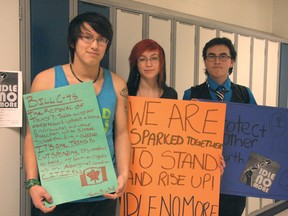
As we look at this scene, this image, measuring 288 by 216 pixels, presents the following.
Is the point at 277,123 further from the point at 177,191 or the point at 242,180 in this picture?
the point at 177,191

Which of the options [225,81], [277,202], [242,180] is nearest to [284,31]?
[277,202]

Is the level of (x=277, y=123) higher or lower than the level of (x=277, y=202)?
higher

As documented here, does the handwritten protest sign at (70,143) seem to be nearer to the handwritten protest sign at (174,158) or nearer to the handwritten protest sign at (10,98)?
the handwritten protest sign at (174,158)

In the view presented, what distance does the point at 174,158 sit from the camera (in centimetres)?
161

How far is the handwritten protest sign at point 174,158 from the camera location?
1584 mm

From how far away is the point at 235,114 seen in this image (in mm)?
1701

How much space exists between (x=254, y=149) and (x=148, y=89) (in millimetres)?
669

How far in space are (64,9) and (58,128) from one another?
808mm

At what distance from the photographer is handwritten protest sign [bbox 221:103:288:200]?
1.71 meters

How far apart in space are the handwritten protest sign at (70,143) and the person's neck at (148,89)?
453 millimetres

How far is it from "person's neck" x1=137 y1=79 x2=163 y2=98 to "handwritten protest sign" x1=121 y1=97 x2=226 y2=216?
171mm

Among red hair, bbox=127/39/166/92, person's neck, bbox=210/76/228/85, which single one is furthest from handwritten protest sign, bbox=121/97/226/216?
person's neck, bbox=210/76/228/85

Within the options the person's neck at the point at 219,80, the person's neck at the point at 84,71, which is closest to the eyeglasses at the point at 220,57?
the person's neck at the point at 219,80

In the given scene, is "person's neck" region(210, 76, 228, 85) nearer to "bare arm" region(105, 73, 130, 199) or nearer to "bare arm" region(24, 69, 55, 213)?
"bare arm" region(105, 73, 130, 199)
